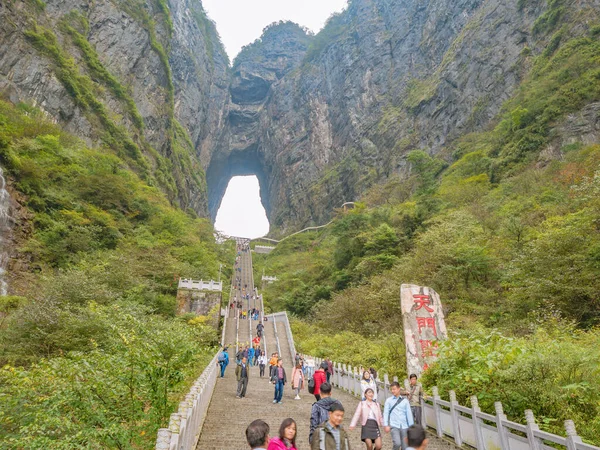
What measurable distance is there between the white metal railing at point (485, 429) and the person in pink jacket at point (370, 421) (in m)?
1.47

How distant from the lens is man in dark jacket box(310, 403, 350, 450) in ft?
11.5

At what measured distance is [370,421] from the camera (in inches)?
182

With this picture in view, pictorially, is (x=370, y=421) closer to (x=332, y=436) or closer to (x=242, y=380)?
(x=332, y=436)

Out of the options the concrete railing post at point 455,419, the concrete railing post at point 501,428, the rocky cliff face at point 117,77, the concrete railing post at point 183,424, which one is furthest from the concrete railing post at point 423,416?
the rocky cliff face at point 117,77

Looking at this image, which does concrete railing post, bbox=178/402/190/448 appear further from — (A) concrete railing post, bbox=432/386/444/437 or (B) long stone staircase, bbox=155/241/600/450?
(A) concrete railing post, bbox=432/386/444/437

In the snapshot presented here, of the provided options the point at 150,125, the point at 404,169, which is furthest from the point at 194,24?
the point at 404,169

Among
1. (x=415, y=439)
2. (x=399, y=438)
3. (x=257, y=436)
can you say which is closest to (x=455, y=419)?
(x=399, y=438)

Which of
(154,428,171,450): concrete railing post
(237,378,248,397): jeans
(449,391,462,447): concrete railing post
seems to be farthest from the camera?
(237,378,248,397): jeans

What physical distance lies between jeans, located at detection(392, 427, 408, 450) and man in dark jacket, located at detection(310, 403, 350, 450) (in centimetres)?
147

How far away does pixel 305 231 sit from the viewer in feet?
180

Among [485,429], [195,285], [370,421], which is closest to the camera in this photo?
[370,421]

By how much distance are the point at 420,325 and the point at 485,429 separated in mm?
4157

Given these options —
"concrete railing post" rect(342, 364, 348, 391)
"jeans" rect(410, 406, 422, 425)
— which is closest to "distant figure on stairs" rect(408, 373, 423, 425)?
"jeans" rect(410, 406, 422, 425)

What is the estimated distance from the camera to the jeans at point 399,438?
473cm
